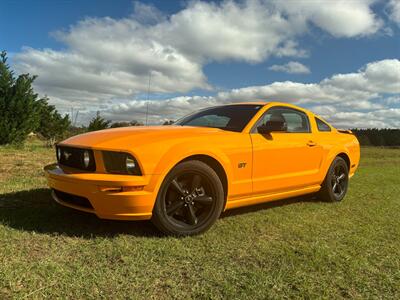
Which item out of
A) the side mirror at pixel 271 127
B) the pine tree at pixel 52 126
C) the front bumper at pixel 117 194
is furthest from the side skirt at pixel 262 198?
the pine tree at pixel 52 126

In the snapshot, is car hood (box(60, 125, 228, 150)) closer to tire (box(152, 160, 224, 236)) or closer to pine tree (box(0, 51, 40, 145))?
tire (box(152, 160, 224, 236))

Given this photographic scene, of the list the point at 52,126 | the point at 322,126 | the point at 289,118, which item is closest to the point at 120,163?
the point at 289,118

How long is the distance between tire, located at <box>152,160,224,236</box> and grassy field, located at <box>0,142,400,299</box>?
0.46ft

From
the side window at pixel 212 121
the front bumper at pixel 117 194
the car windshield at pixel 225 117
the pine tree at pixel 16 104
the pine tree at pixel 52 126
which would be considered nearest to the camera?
the front bumper at pixel 117 194

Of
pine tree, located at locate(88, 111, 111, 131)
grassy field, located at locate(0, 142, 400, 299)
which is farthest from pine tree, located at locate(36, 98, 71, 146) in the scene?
grassy field, located at locate(0, 142, 400, 299)

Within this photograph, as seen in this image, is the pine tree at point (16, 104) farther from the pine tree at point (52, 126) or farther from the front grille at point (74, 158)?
the front grille at point (74, 158)

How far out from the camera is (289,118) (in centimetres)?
508

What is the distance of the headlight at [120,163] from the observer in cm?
332

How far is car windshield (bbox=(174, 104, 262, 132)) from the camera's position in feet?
14.5

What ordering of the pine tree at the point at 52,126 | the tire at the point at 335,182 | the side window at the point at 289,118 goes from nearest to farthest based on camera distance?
1. the side window at the point at 289,118
2. the tire at the point at 335,182
3. the pine tree at the point at 52,126

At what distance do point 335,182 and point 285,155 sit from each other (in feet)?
5.18

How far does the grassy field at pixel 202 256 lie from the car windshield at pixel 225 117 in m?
1.08

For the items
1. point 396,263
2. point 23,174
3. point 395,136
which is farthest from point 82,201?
point 395,136

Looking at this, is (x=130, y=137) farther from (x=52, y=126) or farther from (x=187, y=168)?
(x=52, y=126)
